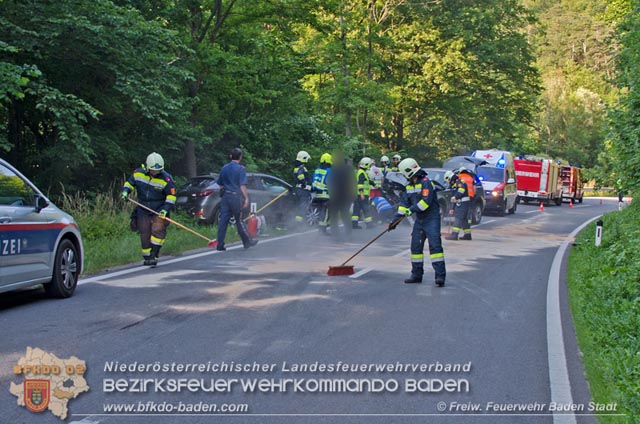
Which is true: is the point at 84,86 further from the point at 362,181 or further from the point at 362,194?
the point at 362,194

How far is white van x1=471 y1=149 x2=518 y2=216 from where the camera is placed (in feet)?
95.9

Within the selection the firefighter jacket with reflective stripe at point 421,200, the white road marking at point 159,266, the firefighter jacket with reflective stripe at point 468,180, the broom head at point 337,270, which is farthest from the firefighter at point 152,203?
the firefighter jacket with reflective stripe at point 468,180

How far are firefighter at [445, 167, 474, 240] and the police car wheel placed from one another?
33.8 feet

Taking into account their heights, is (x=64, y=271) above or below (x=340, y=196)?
below

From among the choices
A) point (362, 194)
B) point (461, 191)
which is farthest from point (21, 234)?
point (362, 194)

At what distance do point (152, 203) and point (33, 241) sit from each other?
3.88 m

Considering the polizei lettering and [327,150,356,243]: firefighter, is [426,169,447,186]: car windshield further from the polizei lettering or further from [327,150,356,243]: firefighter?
the polizei lettering

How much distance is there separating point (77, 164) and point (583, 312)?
11740mm

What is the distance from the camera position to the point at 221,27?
71.7ft

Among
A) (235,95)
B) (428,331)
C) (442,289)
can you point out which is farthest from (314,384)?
(235,95)

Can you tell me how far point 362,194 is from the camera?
1894 centimetres

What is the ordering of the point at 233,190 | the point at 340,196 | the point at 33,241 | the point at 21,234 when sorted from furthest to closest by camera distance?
the point at 340,196, the point at 233,190, the point at 33,241, the point at 21,234

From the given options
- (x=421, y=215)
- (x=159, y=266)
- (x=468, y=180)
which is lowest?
(x=159, y=266)

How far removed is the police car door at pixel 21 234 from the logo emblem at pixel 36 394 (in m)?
2.64
